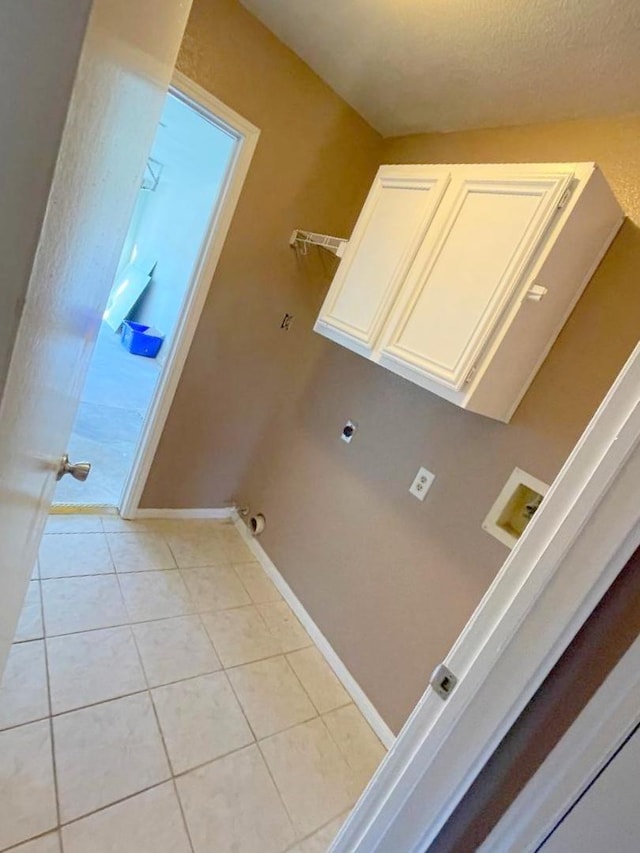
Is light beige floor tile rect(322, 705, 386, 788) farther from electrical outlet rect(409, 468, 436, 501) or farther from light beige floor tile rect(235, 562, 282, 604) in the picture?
electrical outlet rect(409, 468, 436, 501)

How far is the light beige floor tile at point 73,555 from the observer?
1.97m

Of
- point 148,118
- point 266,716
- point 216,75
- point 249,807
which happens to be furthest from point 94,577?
point 216,75

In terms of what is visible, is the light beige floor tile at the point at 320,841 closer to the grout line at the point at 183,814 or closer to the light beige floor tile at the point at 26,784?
the grout line at the point at 183,814

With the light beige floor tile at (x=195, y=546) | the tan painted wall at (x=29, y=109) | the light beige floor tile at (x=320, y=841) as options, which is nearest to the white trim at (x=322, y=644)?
the light beige floor tile at (x=195, y=546)

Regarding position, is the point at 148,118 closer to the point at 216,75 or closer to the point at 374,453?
the point at 216,75

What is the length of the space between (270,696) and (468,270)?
1823 mm

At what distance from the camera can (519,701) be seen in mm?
720

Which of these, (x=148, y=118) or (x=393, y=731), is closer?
(x=148, y=118)

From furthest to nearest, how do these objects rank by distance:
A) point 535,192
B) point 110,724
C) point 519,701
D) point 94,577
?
point 94,577 → point 110,724 → point 535,192 → point 519,701

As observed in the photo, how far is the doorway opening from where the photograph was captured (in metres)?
2.21

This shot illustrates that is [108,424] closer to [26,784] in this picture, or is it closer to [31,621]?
[31,621]

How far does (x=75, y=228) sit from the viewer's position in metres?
0.48

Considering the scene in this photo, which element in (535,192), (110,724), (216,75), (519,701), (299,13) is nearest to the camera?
(519,701)

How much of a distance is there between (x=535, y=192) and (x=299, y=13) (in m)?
1.13
